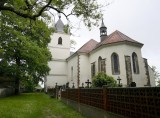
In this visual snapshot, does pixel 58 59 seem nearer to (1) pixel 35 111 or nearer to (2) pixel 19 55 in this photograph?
(2) pixel 19 55

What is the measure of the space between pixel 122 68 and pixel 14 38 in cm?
1518

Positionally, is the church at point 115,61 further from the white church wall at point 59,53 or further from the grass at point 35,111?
the grass at point 35,111

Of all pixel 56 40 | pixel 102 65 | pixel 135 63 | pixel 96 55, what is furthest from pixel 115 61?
pixel 56 40

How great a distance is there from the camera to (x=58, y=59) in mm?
39344

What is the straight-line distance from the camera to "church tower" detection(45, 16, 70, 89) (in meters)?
37.8

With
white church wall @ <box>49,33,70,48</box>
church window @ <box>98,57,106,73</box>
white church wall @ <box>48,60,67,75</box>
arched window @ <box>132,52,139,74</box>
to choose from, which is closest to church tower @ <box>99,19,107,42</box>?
church window @ <box>98,57,106,73</box>

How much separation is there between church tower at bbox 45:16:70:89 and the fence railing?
30300 mm

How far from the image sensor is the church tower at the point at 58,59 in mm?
37781

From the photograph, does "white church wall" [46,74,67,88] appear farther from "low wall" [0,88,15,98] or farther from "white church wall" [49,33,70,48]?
"low wall" [0,88,15,98]

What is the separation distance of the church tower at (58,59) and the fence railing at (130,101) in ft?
99.4

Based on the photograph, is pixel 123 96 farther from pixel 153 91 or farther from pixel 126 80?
pixel 126 80

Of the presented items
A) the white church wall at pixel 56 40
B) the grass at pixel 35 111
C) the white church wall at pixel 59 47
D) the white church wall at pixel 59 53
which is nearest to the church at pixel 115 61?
the white church wall at pixel 59 53

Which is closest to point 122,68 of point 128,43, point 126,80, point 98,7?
point 126,80

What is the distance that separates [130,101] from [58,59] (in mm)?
34937
